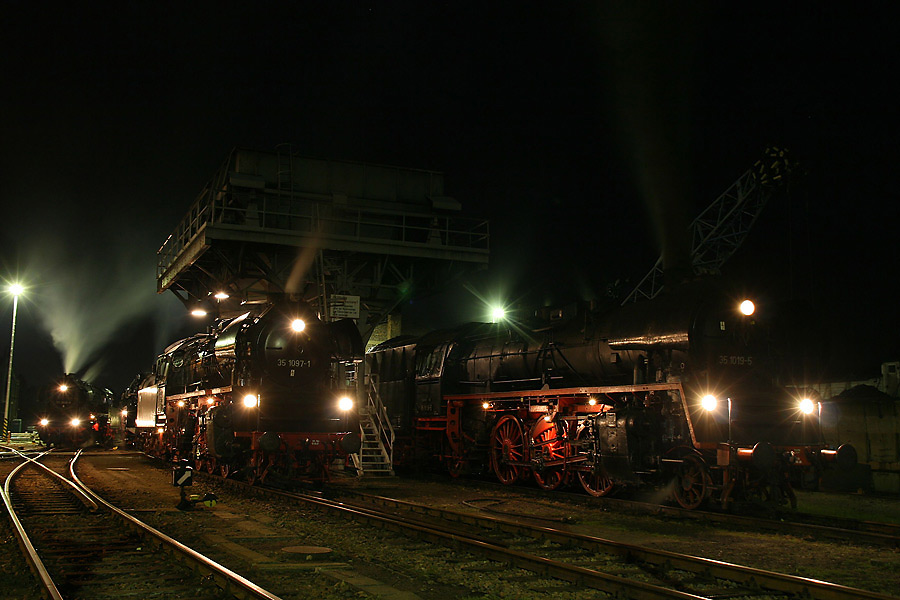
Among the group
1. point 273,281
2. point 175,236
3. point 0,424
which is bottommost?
point 0,424

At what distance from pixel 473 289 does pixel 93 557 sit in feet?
72.0

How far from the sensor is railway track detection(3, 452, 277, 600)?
21.5ft

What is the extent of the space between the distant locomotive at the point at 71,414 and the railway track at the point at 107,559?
2422 cm

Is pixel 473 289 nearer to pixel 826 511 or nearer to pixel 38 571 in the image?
pixel 826 511

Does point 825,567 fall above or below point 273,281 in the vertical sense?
below

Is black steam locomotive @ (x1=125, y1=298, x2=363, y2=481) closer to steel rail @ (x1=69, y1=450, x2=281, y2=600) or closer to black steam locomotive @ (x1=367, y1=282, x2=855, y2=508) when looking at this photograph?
black steam locomotive @ (x1=367, y1=282, x2=855, y2=508)

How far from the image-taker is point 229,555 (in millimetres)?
8125

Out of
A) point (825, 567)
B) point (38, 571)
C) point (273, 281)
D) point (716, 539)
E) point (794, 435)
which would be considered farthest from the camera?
point (273, 281)

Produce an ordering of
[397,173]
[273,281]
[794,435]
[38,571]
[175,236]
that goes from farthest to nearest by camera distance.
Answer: [175,236] → [397,173] → [273,281] → [794,435] → [38,571]

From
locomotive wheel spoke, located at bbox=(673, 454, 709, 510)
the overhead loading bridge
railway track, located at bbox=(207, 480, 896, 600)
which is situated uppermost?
the overhead loading bridge

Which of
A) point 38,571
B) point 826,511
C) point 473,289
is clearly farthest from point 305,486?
point 473,289

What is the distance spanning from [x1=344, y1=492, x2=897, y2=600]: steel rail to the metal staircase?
851 centimetres

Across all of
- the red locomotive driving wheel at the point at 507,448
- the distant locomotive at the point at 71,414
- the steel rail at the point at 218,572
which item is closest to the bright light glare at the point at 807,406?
the red locomotive driving wheel at the point at 507,448

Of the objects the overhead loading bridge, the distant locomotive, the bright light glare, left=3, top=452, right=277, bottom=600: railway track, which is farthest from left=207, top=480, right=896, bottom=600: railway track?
the distant locomotive
